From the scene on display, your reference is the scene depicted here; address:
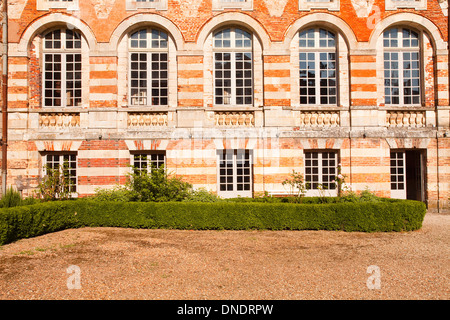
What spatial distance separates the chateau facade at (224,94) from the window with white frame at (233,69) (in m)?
0.04

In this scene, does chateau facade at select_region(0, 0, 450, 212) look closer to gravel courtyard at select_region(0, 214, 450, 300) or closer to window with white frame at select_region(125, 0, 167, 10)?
window with white frame at select_region(125, 0, 167, 10)

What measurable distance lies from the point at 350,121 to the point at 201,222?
23.4ft

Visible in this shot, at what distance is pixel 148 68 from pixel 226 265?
9.10 m

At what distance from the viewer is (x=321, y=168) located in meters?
12.5

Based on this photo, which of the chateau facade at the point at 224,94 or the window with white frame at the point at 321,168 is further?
the window with white frame at the point at 321,168

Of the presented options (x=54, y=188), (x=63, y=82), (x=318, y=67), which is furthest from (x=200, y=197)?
(x=63, y=82)

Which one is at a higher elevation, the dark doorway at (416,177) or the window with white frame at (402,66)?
the window with white frame at (402,66)

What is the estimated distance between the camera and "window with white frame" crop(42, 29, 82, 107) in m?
12.6

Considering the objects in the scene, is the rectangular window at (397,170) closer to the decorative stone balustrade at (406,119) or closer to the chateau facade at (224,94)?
the chateau facade at (224,94)

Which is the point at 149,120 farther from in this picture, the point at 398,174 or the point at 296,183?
the point at 398,174

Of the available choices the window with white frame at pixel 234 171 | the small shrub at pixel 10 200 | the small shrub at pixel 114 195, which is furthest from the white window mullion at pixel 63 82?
the window with white frame at pixel 234 171

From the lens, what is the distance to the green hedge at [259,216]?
9.02 metres

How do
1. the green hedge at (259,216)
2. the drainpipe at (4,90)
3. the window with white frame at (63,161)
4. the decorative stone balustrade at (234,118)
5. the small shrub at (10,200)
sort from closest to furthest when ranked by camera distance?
1. the small shrub at (10,200)
2. the green hedge at (259,216)
3. the drainpipe at (4,90)
4. the window with white frame at (63,161)
5. the decorative stone balustrade at (234,118)

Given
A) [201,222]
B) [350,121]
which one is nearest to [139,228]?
[201,222]
